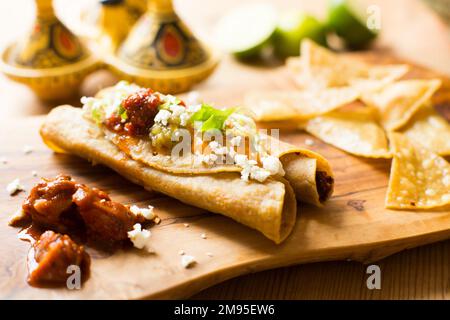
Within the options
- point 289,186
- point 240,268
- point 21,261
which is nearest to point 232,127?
point 289,186

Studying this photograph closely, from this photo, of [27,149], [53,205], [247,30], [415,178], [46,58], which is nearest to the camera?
[53,205]

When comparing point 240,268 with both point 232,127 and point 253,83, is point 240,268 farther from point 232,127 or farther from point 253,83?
point 253,83

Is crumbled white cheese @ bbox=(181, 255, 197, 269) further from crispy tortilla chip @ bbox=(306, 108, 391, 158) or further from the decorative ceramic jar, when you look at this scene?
the decorative ceramic jar

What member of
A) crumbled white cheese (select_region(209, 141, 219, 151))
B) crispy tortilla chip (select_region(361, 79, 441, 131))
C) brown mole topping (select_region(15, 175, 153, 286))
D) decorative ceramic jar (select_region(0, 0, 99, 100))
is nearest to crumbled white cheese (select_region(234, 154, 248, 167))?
crumbled white cheese (select_region(209, 141, 219, 151))

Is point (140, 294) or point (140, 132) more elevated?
point (140, 132)

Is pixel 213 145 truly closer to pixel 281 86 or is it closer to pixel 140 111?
pixel 140 111

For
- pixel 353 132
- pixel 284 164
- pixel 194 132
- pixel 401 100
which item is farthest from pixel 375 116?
pixel 194 132
